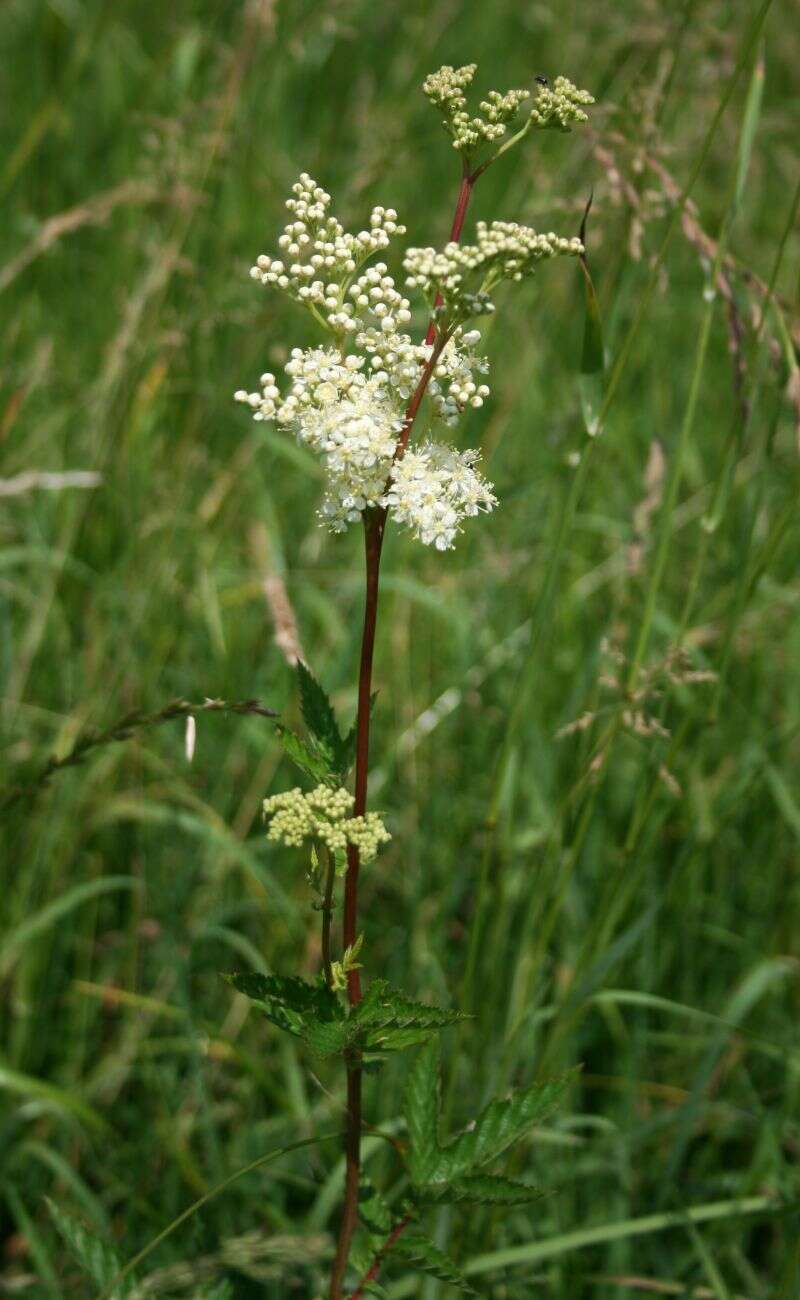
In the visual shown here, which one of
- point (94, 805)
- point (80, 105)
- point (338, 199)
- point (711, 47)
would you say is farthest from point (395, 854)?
point (80, 105)

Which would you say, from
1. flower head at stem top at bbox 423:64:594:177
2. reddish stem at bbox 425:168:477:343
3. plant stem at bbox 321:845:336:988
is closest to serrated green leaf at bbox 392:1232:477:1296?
plant stem at bbox 321:845:336:988

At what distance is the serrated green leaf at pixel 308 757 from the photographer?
4.32 ft

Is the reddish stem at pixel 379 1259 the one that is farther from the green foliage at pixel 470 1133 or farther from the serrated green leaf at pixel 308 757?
the serrated green leaf at pixel 308 757

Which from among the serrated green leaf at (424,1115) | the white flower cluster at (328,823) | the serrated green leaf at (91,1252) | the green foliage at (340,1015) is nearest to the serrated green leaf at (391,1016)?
the green foliage at (340,1015)

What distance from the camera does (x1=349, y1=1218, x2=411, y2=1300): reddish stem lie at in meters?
1.39

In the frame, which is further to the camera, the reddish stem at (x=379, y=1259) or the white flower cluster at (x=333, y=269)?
the reddish stem at (x=379, y=1259)

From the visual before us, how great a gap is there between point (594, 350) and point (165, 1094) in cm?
157

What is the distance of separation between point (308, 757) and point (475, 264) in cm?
55

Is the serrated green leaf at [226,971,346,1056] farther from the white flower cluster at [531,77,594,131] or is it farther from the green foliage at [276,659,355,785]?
the white flower cluster at [531,77,594,131]

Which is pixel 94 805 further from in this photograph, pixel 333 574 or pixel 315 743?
pixel 315 743

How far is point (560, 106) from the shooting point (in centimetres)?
126

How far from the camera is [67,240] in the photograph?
392 centimetres

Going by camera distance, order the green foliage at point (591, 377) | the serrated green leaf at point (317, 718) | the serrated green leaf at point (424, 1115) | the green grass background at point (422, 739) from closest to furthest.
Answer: the serrated green leaf at point (317, 718) < the serrated green leaf at point (424, 1115) < the green foliage at point (591, 377) < the green grass background at point (422, 739)

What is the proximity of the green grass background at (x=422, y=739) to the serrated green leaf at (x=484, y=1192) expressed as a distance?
279 mm
